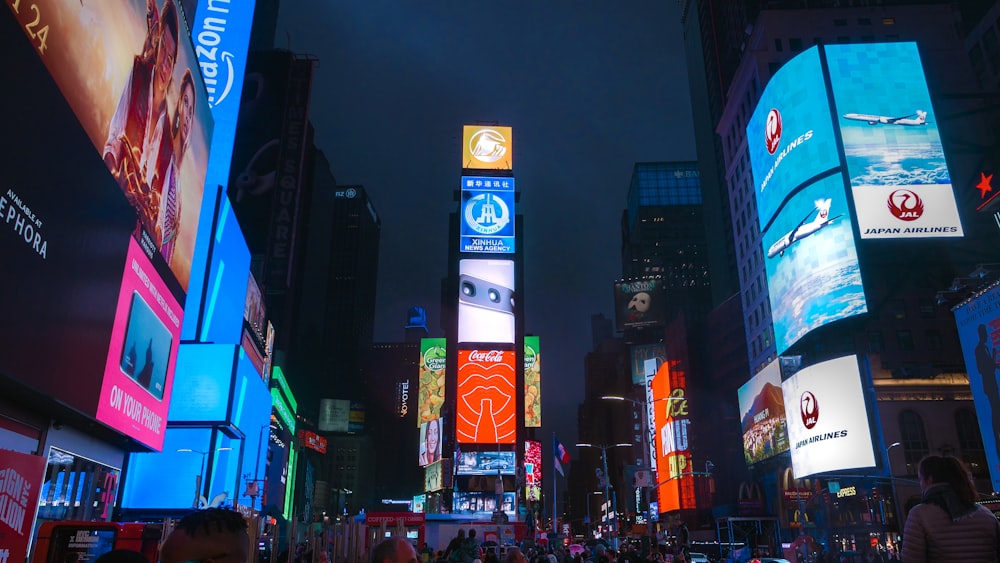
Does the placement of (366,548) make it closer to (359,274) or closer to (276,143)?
(276,143)

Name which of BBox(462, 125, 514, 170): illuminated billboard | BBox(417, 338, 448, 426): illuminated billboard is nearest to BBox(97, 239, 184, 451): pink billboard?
BBox(462, 125, 514, 170): illuminated billboard

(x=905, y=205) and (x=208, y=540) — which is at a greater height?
(x=905, y=205)

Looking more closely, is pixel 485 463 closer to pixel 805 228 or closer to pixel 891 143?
pixel 805 228

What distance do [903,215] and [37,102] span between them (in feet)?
98.7

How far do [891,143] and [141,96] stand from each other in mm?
29246

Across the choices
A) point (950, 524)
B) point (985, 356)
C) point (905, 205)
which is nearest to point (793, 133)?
point (905, 205)

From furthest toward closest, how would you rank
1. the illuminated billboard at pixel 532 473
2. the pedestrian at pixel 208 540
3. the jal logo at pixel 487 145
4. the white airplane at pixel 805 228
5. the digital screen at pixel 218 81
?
the illuminated billboard at pixel 532 473
the jal logo at pixel 487 145
the white airplane at pixel 805 228
the digital screen at pixel 218 81
the pedestrian at pixel 208 540

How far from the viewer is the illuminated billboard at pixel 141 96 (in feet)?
35.9

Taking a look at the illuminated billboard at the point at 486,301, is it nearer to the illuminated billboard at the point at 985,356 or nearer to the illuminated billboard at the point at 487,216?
the illuminated billboard at the point at 487,216

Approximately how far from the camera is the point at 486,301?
73250 mm

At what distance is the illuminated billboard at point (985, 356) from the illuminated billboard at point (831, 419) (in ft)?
40.7

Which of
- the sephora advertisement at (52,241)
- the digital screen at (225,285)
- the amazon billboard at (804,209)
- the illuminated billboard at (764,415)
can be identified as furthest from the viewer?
the illuminated billboard at (764,415)

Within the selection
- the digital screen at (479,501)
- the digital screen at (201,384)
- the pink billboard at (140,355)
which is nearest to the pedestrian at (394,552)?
the pink billboard at (140,355)

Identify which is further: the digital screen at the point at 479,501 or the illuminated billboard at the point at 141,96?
the digital screen at the point at 479,501
